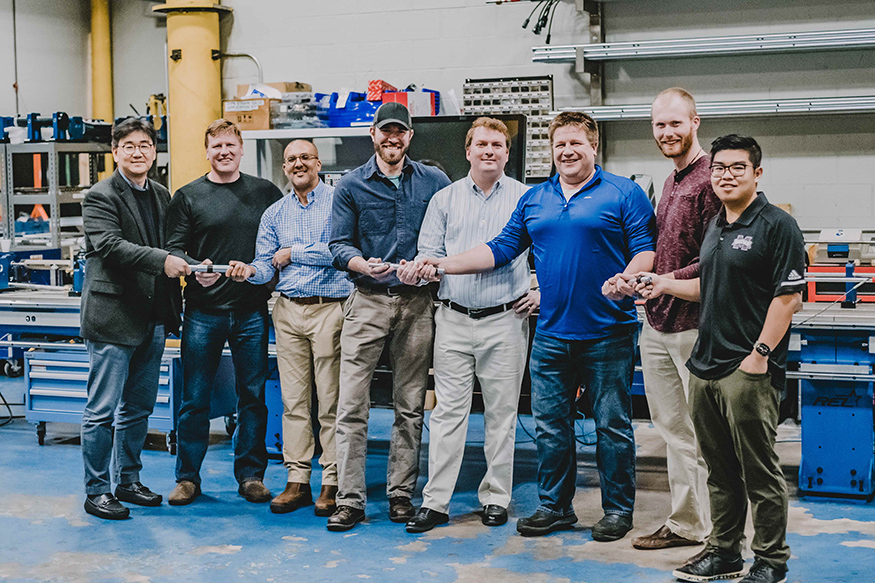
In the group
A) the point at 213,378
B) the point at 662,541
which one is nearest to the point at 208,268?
the point at 213,378

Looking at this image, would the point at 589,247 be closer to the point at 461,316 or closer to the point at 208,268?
the point at 461,316

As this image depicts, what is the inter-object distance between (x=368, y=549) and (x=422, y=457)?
1501 millimetres

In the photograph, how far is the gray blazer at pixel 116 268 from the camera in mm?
3826

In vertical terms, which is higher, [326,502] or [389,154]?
[389,154]

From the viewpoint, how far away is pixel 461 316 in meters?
3.73

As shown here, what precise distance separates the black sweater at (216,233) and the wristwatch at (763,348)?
7.03 feet

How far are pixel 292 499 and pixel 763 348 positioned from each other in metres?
2.07

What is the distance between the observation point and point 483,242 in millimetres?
3732

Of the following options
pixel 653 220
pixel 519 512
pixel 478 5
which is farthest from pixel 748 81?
pixel 519 512

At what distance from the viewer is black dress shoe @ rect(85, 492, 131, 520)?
3.89m

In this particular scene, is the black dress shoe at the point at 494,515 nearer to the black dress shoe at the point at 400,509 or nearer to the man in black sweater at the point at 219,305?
the black dress shoe at the point at 400,509

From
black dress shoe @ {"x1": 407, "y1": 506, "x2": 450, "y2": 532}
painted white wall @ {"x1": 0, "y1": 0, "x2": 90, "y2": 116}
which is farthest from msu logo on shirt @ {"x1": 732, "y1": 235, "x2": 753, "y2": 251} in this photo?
painted white wall @ {"x1": 0, "y1": 0, "x2": 90, "y2": 116}

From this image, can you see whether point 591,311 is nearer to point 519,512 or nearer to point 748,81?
point 519,512

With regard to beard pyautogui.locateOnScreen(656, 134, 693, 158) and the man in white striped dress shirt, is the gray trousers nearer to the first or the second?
the man in white striped dress shirt
